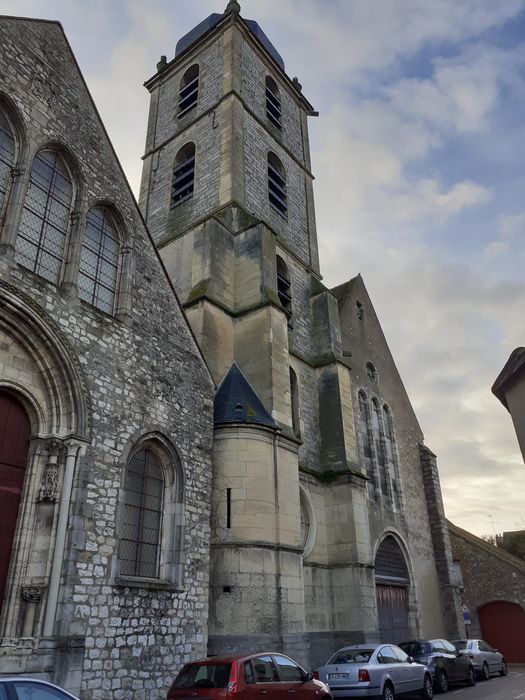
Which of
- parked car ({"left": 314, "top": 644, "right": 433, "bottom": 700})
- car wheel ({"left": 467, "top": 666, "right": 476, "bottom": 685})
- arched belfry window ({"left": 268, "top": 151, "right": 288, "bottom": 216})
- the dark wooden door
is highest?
arched belfry window ({"left": 268, "top": 151, "right": 288, "bottom": 216})

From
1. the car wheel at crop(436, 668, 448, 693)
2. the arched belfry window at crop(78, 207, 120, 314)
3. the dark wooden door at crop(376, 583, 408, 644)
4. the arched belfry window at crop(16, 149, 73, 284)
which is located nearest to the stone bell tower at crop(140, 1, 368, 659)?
the car wheel at crop(436, 668, 448, 693)

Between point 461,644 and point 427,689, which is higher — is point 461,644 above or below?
above

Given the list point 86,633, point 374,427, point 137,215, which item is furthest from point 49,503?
point 374,427

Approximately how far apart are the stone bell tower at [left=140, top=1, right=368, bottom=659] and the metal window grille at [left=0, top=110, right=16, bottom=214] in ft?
19.2

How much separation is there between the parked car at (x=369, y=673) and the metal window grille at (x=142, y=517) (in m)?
3.71

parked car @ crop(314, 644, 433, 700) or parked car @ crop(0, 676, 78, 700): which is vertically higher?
parked car @ crop(0, 676, 78, 700)

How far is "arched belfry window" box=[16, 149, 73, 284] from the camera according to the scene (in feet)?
28.4

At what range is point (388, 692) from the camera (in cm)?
944

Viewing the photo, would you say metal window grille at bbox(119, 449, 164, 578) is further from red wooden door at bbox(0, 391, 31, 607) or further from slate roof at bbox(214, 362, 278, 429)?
slate roof at bbox(214, 362, 278, 429)

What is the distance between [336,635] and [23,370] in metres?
10.4

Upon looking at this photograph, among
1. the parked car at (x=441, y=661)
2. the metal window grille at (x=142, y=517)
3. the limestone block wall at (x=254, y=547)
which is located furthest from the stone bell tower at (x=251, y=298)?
the metal window grille at (x=142, y=517)

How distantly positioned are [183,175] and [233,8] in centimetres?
813

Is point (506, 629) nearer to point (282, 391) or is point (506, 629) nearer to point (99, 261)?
point (282, 391)

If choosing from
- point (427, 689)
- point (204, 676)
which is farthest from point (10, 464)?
point (427, 689)
